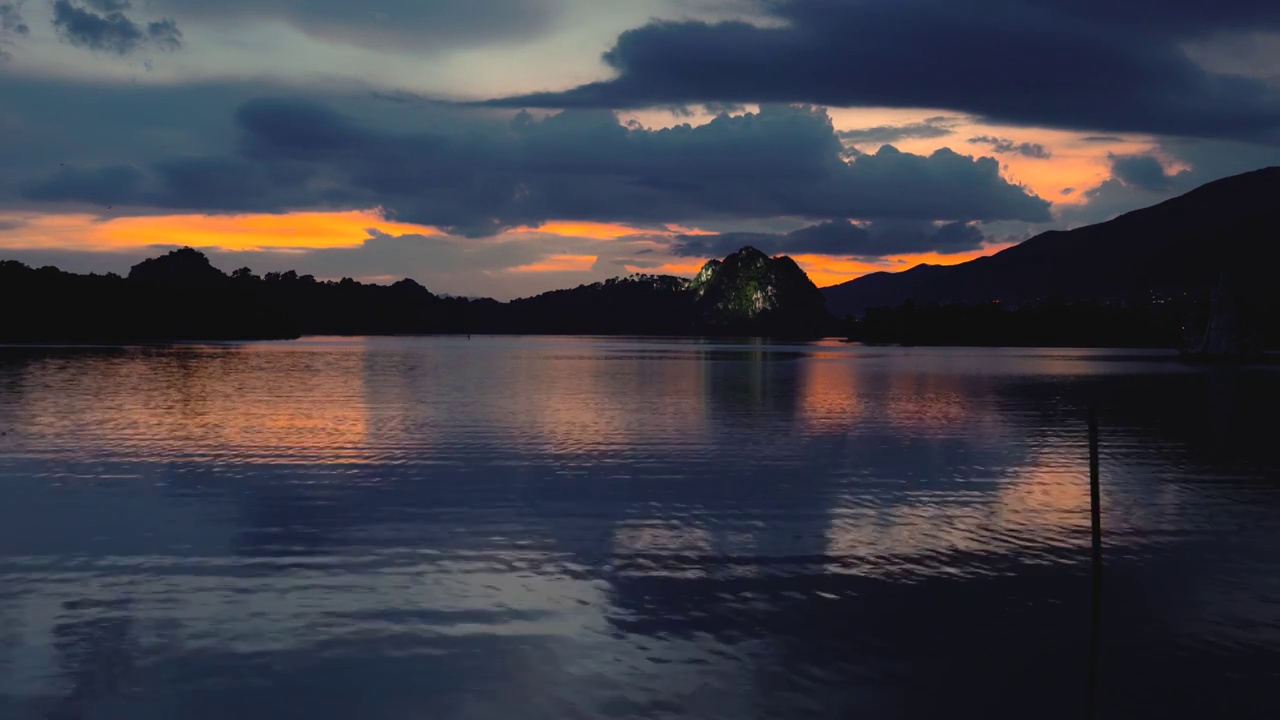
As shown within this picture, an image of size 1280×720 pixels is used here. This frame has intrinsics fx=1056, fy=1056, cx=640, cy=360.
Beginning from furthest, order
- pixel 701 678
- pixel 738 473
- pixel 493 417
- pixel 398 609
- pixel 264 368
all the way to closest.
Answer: pixel 264 368 < pixel 493 417 < pixel 738 473 < pixel 398 609 < pixel 701 678

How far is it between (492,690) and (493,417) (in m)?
48.8

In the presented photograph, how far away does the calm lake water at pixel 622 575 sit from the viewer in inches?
631

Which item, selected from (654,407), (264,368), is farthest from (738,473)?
(264,368)

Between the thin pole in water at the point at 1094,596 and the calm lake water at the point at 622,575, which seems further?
the thin pole in water at the point at 1094,596

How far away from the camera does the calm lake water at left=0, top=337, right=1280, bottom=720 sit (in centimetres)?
1602

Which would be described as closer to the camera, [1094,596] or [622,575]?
[1094,596]

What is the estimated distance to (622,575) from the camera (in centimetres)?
2298

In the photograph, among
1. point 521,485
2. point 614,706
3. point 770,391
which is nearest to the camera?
point 614,706

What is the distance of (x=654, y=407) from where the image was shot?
73.8 m

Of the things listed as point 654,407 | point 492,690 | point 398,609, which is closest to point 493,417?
point 654,407

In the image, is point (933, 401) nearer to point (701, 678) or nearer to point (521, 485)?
point (521, 485)

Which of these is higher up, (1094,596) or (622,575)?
(622,575)

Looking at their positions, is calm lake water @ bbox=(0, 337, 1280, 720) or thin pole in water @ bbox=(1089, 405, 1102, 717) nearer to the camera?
calm lake water @ bbox=(0, 337, 1280, 720)

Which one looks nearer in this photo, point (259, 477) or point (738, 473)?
point (259, 477)
